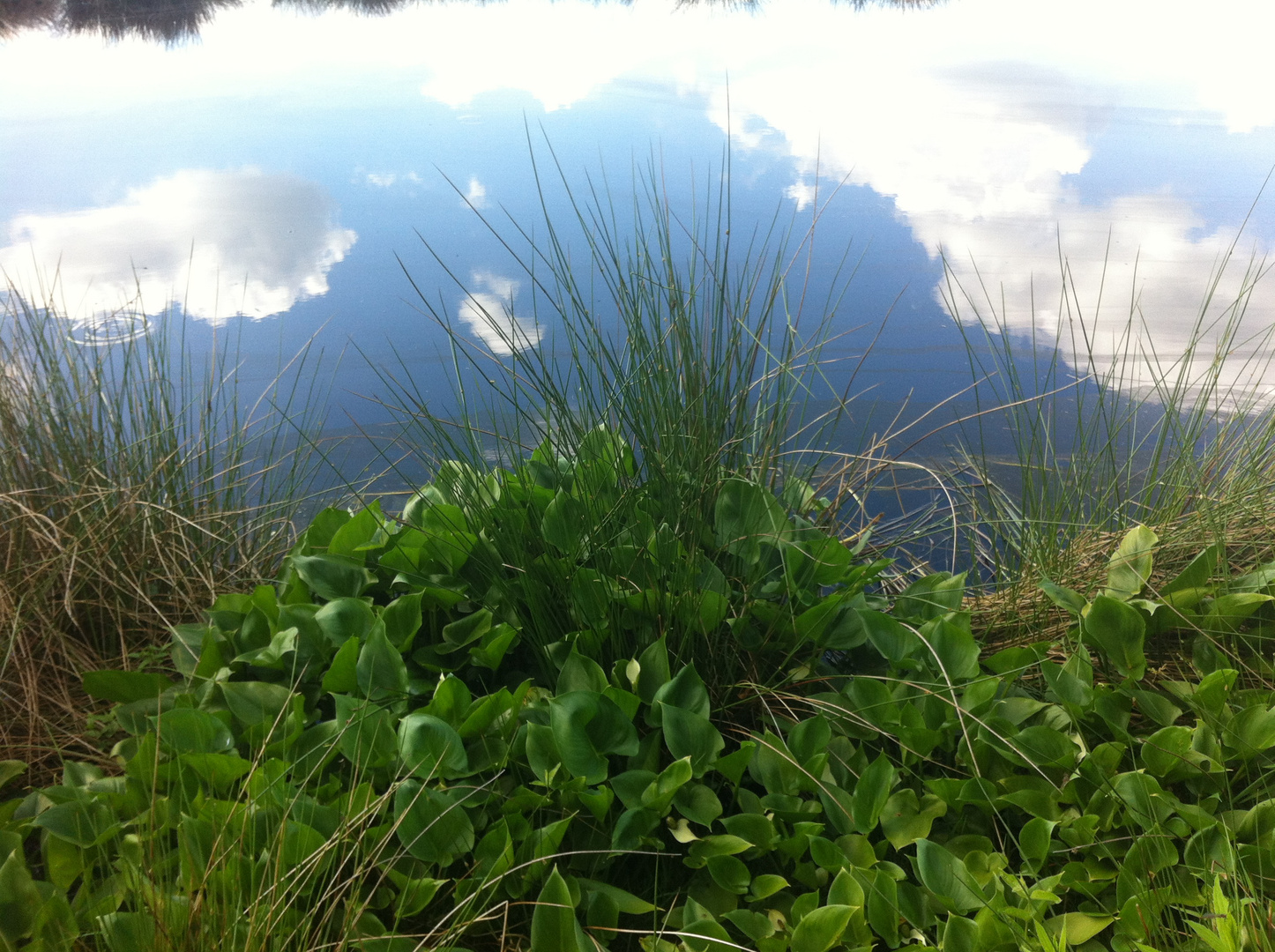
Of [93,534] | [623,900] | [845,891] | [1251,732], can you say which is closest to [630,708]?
[623,900]

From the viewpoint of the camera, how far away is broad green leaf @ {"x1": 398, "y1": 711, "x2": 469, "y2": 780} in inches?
42.0

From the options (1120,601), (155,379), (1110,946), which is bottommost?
(1110,946)

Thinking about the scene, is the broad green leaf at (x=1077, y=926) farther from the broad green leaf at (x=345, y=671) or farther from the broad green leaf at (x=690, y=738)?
the broad green leaf at (x=345, y=671)

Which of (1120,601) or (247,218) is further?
(247,218)

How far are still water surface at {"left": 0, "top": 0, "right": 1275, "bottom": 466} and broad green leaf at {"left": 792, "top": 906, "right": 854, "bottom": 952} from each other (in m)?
1.20

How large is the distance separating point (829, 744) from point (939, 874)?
0.23 m

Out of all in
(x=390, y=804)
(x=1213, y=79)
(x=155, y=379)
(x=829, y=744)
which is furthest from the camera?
(x=1213, y=79)

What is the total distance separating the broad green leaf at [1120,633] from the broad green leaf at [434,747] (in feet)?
2.84

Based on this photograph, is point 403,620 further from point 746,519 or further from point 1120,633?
point 1120,633

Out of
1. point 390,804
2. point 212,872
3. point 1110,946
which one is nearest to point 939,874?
point 1110,946

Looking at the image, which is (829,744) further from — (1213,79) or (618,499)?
(1213,79)

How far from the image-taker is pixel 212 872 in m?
0.93

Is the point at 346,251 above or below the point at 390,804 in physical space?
above

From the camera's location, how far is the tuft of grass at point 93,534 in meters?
1.46
